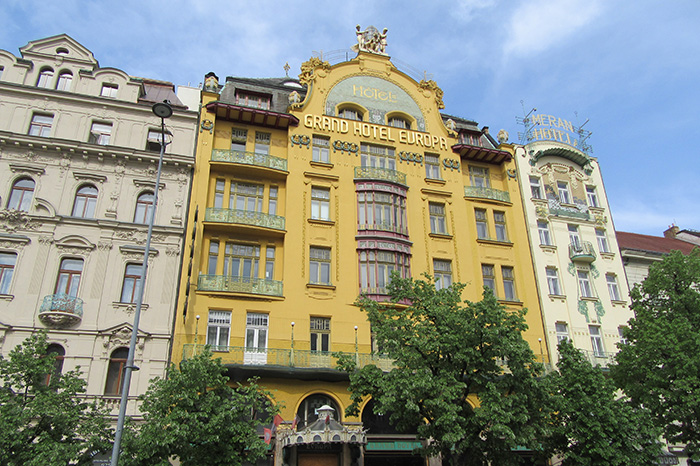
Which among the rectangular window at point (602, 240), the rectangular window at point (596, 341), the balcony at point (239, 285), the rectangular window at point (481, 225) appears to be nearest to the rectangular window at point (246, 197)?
the balcony at point (239, 285)

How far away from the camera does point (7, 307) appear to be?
22328 mm

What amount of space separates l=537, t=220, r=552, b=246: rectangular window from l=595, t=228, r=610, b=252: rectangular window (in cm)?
349

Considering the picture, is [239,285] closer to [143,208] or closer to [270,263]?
[270,263]

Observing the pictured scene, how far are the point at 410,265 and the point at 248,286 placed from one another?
29.0 feet

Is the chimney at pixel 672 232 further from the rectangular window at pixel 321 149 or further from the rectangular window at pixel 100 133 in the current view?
the rectangular window at pixel 100 133

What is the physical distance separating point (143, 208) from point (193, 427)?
12.9 m

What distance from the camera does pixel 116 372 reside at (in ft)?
73.9

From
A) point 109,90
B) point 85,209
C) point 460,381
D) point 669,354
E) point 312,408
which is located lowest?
point 312,408

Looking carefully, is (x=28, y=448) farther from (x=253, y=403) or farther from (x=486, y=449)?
(x=486, y=449)

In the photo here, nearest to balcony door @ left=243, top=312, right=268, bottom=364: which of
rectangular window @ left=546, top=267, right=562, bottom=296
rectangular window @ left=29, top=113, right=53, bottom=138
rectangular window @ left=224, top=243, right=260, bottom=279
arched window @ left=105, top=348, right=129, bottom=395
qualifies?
rectangular window @ left=224, top=243, right=260, bottom=279

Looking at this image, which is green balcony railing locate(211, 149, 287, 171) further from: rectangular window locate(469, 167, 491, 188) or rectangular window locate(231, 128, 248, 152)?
rectangular window locate(469, 167, 491, 188)

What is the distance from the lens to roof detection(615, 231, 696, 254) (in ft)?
124

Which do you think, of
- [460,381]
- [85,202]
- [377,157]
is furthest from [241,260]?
[460,381]

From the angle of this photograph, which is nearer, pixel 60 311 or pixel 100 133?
pixel 60 311
